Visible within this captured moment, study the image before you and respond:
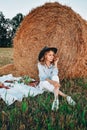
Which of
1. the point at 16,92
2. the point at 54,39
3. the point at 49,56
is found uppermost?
the point at 54,39

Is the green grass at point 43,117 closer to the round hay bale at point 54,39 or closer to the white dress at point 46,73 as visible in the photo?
the white dress at point 46,73

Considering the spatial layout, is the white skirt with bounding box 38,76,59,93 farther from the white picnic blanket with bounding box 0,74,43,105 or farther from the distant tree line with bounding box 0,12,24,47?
the distant tree line with bounding box 0,12,24,47

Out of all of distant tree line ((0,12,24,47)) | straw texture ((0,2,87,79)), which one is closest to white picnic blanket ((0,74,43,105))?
straw texture ((0,2,87,79))

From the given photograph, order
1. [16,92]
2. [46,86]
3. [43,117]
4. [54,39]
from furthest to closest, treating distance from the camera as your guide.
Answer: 1. [54,39]
2. [46,86]
3. [16,92]
4. [43,117]

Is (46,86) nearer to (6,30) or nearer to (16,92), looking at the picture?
(16,92)

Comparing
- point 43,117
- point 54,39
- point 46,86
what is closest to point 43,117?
point 43,117

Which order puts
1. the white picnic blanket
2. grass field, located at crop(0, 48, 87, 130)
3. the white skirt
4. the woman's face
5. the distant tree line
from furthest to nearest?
the distant tree line < the woman's face < the white skirt < the white picnic blanket < grass field, located at crop(0, 48, 87, 130)

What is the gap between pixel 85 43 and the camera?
7105 millimetres

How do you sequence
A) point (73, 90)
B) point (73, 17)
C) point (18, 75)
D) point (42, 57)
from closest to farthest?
point (73, 90)
point (42, 57)
point (73, 17)
point (18, 75)

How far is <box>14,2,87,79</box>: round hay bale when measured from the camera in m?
7.24

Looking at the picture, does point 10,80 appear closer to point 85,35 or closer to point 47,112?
point 85,35

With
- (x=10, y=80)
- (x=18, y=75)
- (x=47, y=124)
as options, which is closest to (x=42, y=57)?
(x=10, y=80)

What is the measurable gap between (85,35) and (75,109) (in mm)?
3025

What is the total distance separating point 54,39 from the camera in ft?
26.2
